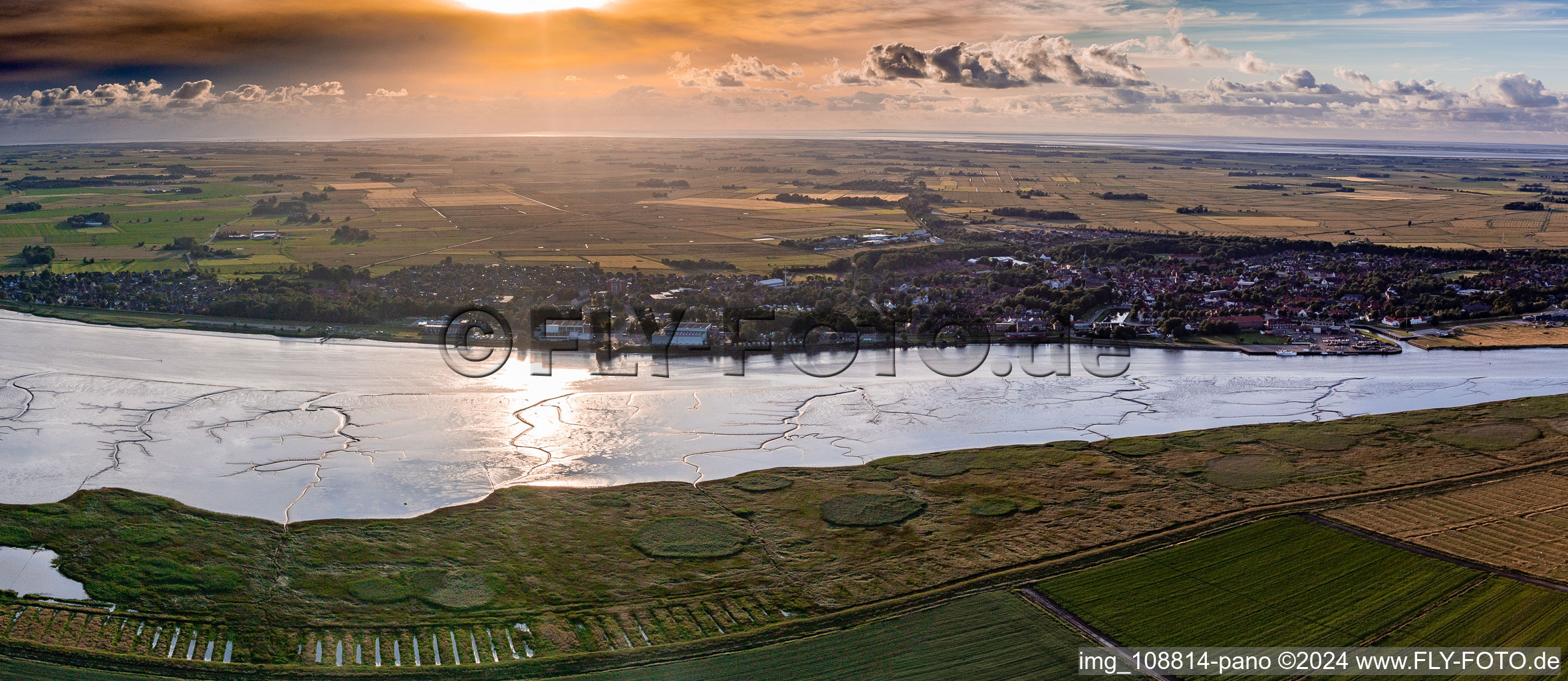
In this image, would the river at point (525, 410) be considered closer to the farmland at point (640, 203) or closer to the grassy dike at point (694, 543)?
the grassy dike at point (694, 543)

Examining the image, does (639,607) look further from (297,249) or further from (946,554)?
(297,249)

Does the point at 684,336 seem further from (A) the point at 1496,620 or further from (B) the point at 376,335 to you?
(A) the point at 1496,620

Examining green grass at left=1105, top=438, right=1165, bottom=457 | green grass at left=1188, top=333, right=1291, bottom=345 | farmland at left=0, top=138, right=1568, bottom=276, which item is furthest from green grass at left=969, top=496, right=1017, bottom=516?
farmland at left=0, top=138, right=1568, bottom=276

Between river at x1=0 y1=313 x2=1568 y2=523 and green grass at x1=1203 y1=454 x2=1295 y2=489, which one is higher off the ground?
river at x1=0 y1=313 x2=1568 y2=523

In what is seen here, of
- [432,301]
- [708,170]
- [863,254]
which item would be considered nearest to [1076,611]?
[432,301]

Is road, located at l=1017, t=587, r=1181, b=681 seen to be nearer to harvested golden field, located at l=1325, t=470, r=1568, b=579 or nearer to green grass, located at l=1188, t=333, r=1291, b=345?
harvested golden field, located at l=1325, t=470, r=1568, b=579

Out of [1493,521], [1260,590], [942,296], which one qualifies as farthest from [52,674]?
[942,296]

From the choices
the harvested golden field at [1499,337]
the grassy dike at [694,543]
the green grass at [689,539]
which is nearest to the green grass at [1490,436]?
the grassy dike at [694,543]
